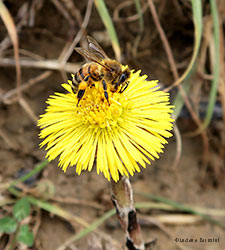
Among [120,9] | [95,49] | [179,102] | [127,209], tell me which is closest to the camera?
[127,209]

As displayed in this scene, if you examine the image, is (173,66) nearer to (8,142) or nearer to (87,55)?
(87,55)

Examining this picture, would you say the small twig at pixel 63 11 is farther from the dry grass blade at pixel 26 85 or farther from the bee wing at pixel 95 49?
the bee wing at pixel 95 49

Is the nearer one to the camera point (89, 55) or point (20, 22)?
point (89, 55)

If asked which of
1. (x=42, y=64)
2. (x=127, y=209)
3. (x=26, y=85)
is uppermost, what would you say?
(x=42, y=64)

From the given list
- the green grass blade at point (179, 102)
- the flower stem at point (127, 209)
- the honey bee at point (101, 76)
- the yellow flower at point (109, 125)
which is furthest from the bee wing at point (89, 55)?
the green grass blade at point (179, 102)

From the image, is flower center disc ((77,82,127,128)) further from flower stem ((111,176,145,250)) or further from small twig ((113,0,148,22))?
small twig ((113,0,148,22))

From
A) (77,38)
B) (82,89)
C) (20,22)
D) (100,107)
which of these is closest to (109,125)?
(100,107)

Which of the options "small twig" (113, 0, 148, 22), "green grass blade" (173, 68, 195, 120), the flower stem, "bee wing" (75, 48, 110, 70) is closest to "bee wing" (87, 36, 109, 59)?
"bee wing" (75, 48, 110, 70)
